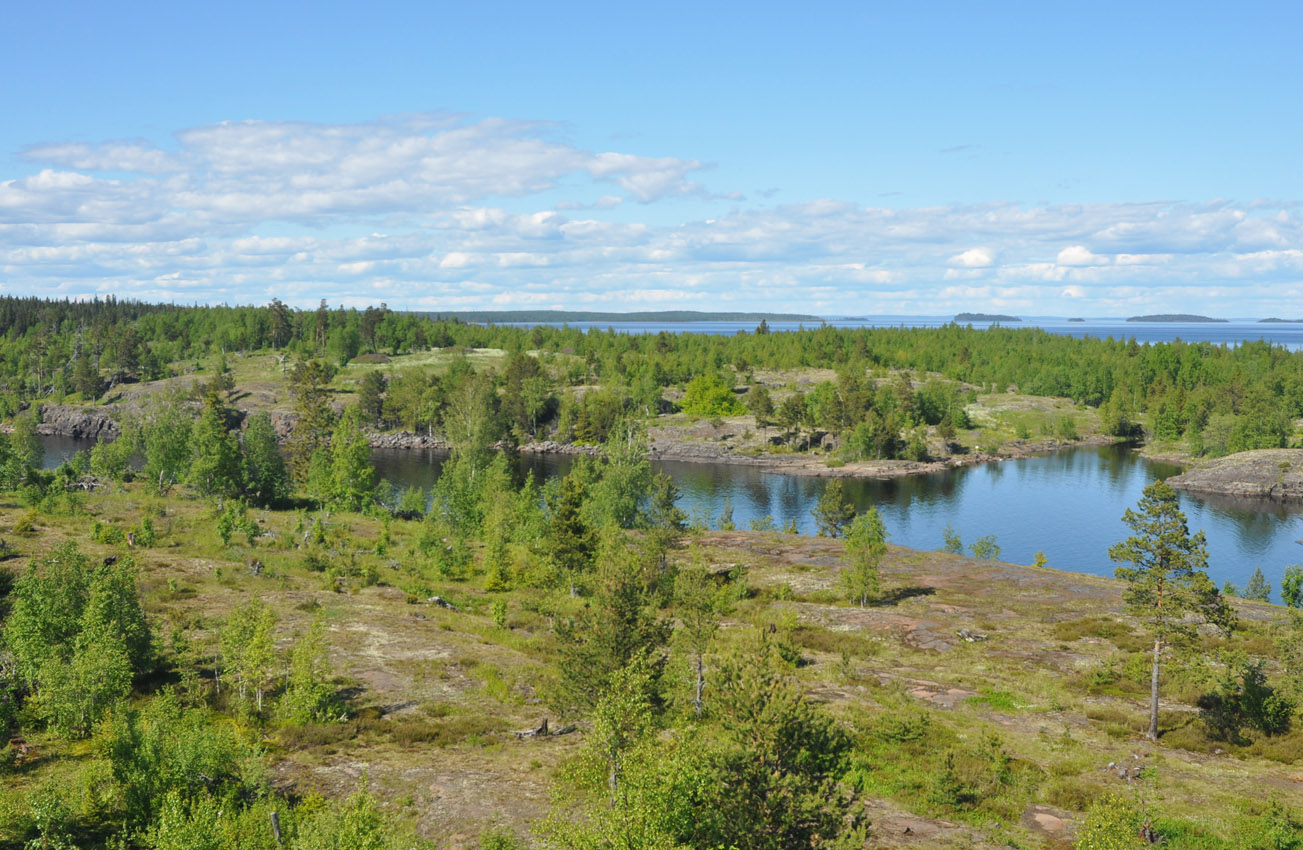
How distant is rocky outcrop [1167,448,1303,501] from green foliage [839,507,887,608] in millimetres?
110219

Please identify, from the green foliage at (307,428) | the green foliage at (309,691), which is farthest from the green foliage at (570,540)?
the green foliage at (307,428)

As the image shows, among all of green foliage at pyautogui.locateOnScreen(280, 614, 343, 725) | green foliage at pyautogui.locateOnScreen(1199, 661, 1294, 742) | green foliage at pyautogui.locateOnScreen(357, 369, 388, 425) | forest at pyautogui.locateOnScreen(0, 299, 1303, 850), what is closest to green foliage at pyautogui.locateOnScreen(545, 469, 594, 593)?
forest at pyautogui.locateOnScreen(0, 299, 1303, 850)

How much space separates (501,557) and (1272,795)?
176 feet

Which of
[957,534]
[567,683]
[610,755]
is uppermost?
[610,755]

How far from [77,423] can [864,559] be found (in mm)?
198492

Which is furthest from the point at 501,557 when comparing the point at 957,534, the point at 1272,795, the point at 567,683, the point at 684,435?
the point at 684,435

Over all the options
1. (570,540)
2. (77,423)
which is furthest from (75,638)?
(77,423)

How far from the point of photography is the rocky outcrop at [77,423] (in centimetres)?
18650

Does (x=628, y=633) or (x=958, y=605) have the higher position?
(x=628, y=633)

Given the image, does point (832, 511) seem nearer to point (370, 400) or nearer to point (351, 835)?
point (351, 835)

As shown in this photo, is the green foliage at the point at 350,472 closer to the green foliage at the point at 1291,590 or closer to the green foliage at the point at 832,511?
the green foliage at the point at 832,511

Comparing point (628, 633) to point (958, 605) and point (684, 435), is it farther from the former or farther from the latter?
point (684, 435)

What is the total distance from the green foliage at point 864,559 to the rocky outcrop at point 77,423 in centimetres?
17953

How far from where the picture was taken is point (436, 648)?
4956 cm
